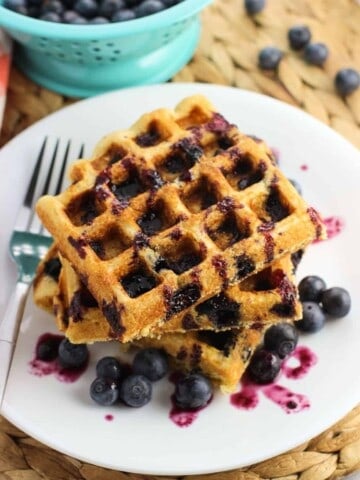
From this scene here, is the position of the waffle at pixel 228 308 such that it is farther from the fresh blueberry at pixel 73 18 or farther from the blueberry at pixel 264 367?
the fresh blueberry at pixel 73 18

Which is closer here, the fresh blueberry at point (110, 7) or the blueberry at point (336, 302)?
the blueberry at point (336, 302)

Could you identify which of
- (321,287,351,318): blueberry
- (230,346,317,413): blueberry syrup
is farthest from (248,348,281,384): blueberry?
(321,287,351,318): blueberry

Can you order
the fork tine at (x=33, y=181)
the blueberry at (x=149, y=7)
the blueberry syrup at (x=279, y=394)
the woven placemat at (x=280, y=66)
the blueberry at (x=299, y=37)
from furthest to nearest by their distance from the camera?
the blueberry at (x=299, y=37), the woven placemat at (x=280, y=66), the blueberry at (x=149, y=7), the fork tine at (x=33, y=181), the blueberry syrup at (x=279, y=394)

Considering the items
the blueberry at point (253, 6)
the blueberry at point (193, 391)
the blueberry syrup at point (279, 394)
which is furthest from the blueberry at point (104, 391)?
the blueberry at point (253, 6)

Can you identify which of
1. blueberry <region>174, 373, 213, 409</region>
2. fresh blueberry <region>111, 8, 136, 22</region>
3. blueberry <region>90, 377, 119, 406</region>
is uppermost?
fresh blueberry <region>111, 8, 136, 22</region>

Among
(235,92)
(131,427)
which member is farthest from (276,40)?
(131,427)

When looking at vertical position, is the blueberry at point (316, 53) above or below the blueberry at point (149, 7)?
above

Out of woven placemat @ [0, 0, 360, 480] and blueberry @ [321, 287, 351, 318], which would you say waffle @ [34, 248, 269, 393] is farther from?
woven placemat @ [0, 0, 360, 480]
